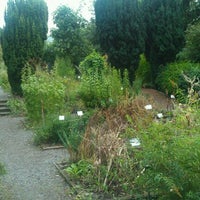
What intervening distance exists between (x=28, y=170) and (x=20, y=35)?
869 cm

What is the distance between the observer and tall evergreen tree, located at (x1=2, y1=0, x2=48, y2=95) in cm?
1395

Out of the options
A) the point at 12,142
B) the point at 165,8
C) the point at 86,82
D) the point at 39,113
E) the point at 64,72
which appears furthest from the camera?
the point at 64,72

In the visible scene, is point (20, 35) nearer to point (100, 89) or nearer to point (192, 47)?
point (100, 89)

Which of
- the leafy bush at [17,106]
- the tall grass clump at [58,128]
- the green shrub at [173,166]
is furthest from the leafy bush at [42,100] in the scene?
the green shrub at [173,166]

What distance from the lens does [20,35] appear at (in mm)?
13977

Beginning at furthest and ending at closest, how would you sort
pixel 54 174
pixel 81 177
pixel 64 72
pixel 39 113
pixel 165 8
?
1. pixel 64 72
2. pixel 165 8
3. pixel 39 113
4. pixel 54 174
5. pixel 81 177

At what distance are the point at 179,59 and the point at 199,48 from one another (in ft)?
3.98

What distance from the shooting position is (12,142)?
26.9ft

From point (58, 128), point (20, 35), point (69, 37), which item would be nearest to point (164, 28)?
point (20, 35)

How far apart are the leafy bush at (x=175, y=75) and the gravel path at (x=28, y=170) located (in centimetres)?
486

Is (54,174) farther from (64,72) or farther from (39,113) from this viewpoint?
(64,72)

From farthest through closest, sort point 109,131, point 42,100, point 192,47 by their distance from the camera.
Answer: point 192,47 < point 42,100 < point 109,131

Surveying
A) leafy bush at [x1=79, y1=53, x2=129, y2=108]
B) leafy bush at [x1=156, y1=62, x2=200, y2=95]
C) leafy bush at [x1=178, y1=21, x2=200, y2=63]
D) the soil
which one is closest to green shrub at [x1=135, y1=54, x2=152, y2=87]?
leafy bush at [x1=156, y1=62, x2=200, y2=95]

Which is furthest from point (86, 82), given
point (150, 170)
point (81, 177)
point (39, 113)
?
point (150, 170)
